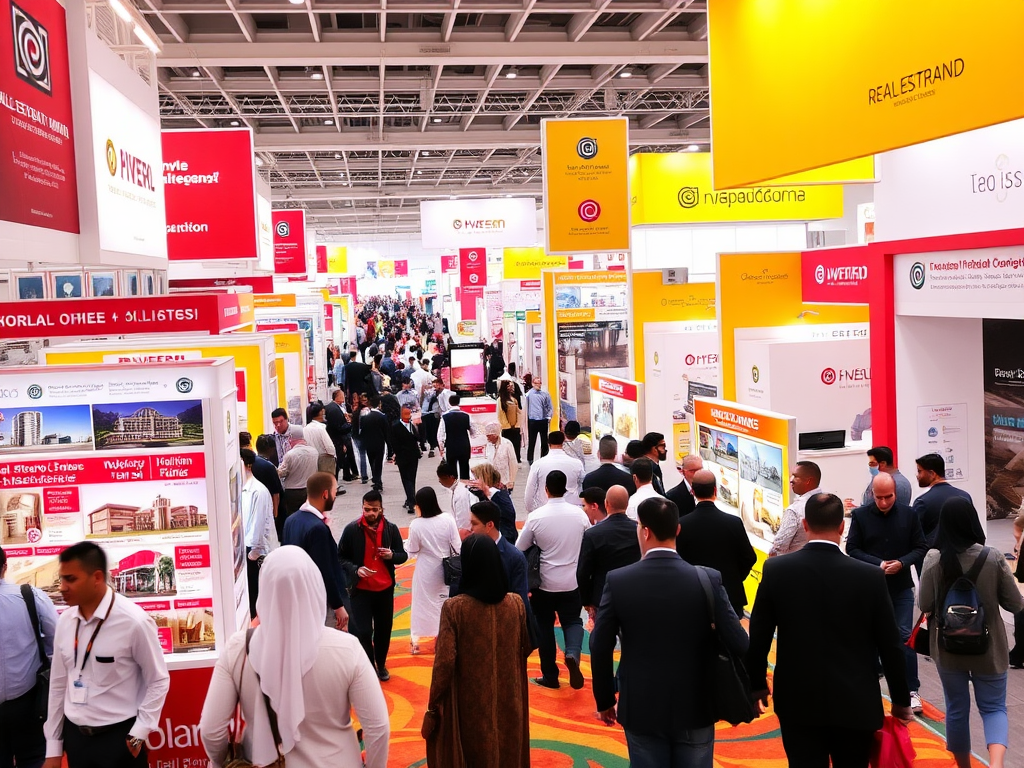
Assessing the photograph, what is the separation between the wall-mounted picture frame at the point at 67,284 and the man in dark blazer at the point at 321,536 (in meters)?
2.97

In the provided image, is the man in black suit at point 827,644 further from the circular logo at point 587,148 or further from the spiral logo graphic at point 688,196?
the spiral logo graphic at point 688,196

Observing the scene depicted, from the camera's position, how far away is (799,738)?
3.10 m

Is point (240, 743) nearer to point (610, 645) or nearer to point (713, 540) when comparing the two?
point (610, 645)

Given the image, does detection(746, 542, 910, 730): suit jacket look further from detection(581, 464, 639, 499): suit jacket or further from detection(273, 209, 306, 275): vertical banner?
detection(273, 209, 306, 275): vertical banner

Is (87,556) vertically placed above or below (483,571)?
above

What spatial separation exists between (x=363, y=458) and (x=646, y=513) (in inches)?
367

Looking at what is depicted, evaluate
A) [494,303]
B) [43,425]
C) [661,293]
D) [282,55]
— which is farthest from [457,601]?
[494,303]

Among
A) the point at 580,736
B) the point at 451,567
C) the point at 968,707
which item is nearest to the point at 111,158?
the point at 451,567

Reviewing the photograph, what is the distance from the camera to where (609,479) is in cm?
636

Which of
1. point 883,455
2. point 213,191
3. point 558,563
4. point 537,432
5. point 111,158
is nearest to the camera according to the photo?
point 111,158

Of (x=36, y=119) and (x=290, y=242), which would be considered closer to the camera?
(x=36, y=119)

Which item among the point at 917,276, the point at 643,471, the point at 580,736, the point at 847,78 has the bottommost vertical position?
the point at 580,736

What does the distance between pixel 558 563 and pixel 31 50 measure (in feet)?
11.8

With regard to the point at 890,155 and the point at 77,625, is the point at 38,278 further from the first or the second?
the point at 890,155
